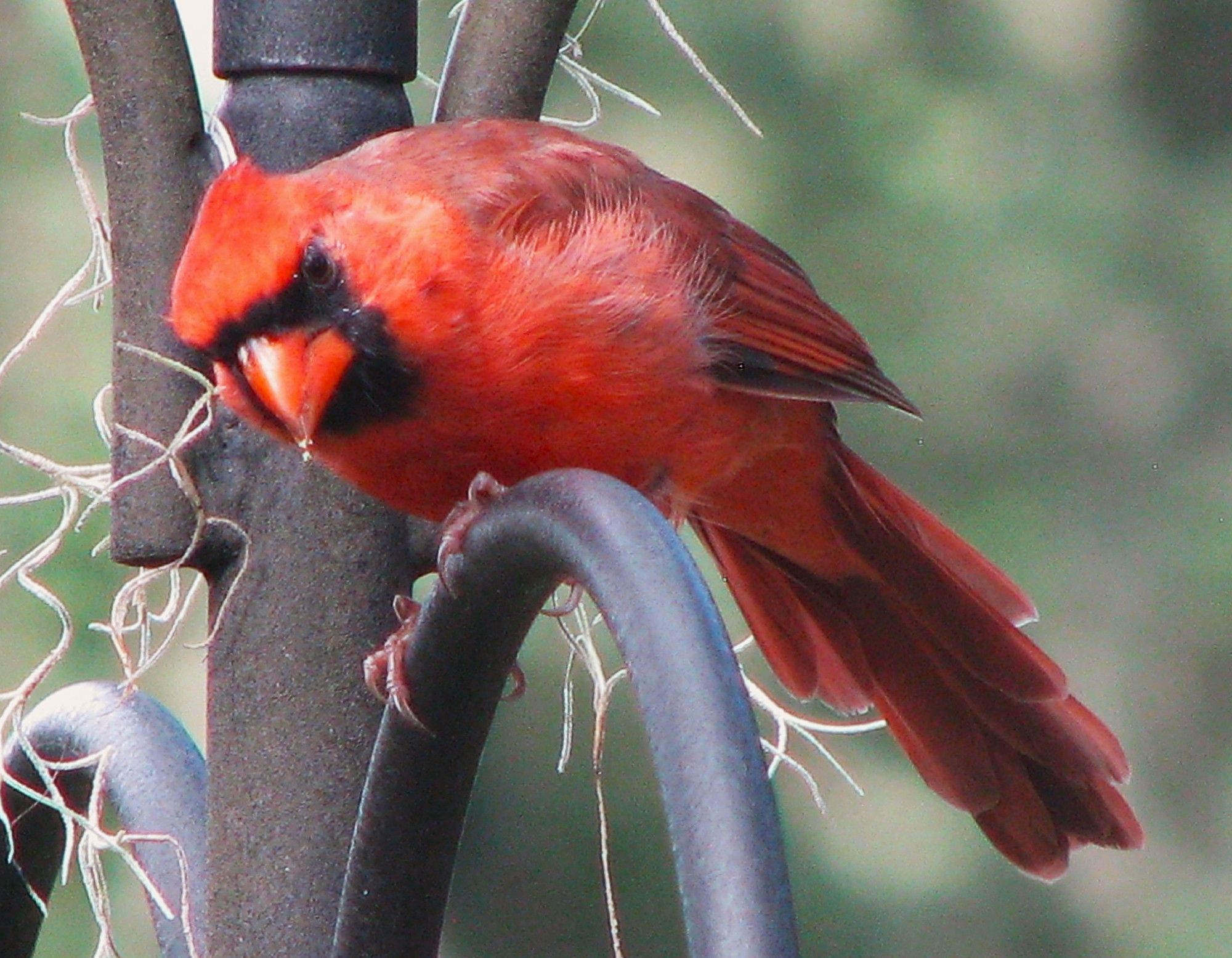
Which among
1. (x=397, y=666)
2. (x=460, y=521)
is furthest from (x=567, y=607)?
(x=397, y=666)

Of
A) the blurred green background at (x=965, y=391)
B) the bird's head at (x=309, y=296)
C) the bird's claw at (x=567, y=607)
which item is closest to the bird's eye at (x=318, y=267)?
the bird's head at (x=309, y=296)

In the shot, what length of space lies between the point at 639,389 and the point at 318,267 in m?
0.36

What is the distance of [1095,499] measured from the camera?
372cm

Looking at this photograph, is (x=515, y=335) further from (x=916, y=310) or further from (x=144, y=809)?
(x=916, y=310)

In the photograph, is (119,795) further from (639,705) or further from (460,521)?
(639,705)

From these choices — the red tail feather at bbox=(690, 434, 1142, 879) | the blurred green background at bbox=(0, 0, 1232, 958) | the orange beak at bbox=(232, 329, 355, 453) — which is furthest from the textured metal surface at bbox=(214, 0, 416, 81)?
the blurred green background at bbox=(0, 0, 1232, 958)

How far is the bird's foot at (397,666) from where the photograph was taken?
1475 mm

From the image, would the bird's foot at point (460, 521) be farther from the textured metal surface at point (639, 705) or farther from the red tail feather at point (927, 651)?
the red tail feather at point (927, 651)

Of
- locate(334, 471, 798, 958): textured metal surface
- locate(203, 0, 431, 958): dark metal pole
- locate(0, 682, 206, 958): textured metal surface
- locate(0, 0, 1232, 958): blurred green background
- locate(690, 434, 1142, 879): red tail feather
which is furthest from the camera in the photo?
locate(0, 0, 1232, 958): blurred green background

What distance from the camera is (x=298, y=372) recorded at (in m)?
1.81

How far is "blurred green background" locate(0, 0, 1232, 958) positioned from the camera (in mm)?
3662

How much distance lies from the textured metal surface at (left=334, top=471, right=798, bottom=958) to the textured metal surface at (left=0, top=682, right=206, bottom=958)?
0.33 m

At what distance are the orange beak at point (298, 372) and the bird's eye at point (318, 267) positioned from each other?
0.16 ft

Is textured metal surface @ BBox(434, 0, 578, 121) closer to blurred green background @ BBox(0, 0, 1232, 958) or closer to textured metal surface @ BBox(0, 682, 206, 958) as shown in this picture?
textured metal surface @ BBox(0, 682, 206, 958)
